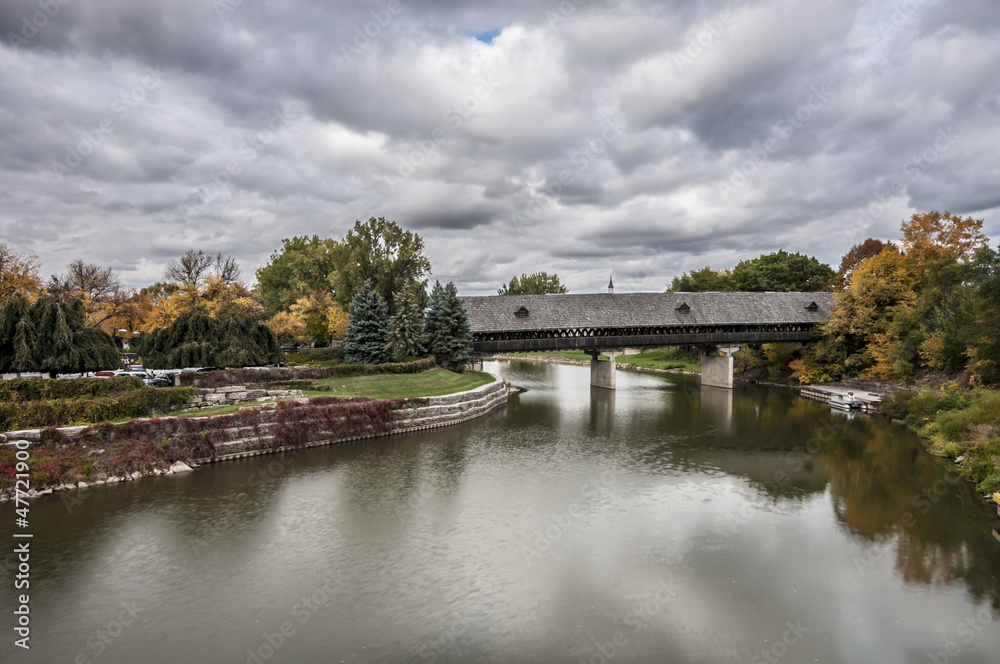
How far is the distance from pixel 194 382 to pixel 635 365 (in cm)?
6070

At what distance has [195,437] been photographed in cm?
2378

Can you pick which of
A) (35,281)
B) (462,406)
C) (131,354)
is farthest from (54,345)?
(131,354)

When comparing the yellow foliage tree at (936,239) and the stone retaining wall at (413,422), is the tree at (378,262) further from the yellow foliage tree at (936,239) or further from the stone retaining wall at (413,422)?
the yellow foliage tree at (936,239)

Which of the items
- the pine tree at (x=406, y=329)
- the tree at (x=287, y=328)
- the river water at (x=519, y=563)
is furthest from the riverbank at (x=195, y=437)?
the tree at (x=287, y=328)

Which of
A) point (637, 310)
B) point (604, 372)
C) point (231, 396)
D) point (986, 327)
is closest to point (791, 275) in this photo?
point (637, 310)

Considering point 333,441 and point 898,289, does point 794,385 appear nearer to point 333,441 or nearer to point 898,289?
point 898,289

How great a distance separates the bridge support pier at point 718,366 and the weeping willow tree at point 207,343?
4287 centimetres

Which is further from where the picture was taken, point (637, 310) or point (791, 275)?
point (791, 275)

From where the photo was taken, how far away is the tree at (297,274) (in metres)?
63.0

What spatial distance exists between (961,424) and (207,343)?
4326cm

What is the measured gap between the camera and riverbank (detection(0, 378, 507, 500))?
1988 centimetres

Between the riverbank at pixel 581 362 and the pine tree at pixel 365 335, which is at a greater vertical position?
the pine tree at pixel 365 335

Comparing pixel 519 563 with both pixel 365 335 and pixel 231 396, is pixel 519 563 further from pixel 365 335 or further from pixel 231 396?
pixel 365 335

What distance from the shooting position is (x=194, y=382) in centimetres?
2938
